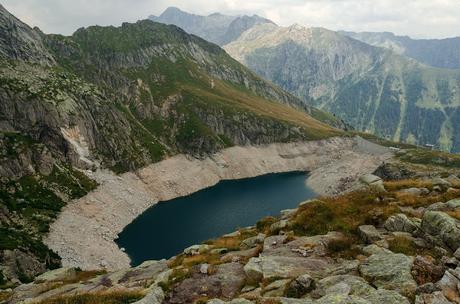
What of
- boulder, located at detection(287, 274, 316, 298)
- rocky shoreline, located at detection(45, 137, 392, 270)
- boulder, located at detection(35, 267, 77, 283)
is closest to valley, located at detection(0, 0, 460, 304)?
boulder, located at detection(287, 274, 316, 298)

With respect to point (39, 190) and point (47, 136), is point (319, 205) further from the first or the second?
point (47, 136)

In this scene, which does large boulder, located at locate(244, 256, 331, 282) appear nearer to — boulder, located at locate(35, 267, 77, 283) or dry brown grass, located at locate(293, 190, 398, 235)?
dry brown grass, located at locate(293, 190, 398, 235)

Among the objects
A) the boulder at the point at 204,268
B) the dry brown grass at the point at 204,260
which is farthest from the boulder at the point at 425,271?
the dry brown grass at the point at 204,260

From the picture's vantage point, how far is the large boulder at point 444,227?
75.7ft

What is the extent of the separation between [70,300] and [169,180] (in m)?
152

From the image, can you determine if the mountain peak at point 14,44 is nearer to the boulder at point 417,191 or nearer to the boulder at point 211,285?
the boulder at point 211,285

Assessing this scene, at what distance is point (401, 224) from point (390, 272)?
8859 millimetres

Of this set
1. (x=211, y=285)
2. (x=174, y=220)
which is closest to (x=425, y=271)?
(x=211, y=285)

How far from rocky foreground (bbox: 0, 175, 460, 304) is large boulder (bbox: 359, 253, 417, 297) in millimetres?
44

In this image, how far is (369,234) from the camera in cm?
2700

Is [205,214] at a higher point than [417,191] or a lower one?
lower

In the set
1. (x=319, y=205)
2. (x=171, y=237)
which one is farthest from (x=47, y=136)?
(x=319, y=205)

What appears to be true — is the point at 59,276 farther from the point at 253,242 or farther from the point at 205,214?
the point at 205,214

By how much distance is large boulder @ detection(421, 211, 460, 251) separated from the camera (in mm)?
23072
